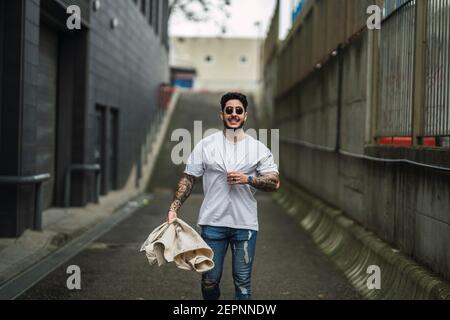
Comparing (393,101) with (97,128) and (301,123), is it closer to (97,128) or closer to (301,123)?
(301,123)

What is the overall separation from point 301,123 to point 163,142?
11400 mm

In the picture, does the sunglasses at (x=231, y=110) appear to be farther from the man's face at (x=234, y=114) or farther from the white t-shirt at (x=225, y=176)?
the white t-shirt at (x=225, y=176)

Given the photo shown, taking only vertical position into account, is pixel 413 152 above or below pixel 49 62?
below

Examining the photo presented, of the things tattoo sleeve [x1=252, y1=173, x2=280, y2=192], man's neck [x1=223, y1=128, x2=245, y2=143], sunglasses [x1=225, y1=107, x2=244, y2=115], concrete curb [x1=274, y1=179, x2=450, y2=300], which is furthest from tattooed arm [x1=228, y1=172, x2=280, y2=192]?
concrete curb [x1=274, y1=179, x2=450, y2=300]

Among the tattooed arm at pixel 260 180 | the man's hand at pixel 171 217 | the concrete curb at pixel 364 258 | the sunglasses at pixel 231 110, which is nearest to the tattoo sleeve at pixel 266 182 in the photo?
the tattooed arm at pixel 260 180

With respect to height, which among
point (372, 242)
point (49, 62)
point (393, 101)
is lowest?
point (372, 242)

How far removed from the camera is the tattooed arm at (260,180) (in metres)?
4.98

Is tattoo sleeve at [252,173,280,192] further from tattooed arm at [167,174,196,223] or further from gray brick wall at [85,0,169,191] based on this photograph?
gray brick wall at [85,0,169,191]

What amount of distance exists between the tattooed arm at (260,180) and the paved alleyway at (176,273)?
2190 millimetres

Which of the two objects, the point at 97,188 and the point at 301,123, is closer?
the point at 97,188

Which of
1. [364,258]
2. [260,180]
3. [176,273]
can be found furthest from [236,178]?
[364,258]

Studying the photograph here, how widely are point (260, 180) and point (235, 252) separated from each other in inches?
25.5
